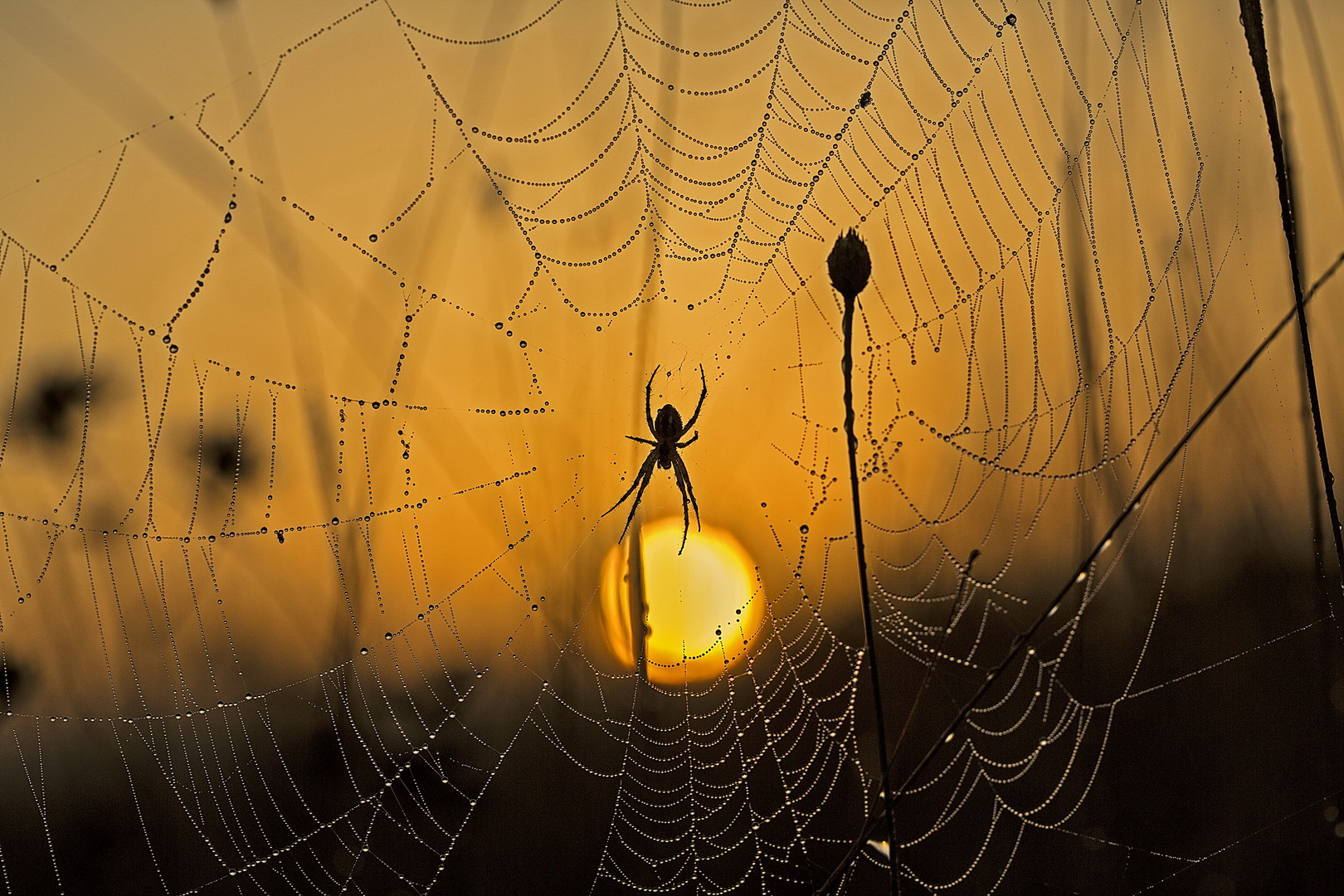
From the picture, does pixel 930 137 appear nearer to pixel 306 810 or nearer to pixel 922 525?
pixel 922 525

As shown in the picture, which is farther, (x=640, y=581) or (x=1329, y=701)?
(x=640, y=581)

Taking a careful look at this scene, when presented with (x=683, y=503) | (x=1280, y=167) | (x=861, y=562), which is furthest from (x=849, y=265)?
(x=683, y=503)

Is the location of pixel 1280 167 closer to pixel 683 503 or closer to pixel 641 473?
pixel 641 473

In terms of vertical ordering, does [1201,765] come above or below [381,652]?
below

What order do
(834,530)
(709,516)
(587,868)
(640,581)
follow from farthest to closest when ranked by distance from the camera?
1. (709,516)
2. (834,530)
3. (587,868)
4. (640,581)

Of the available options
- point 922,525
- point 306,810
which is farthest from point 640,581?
point 306,810

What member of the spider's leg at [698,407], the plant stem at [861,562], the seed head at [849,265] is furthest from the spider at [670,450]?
the plant stem at [861,562]

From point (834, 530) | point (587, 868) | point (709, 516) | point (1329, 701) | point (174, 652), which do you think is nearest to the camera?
point (1329, 701)
